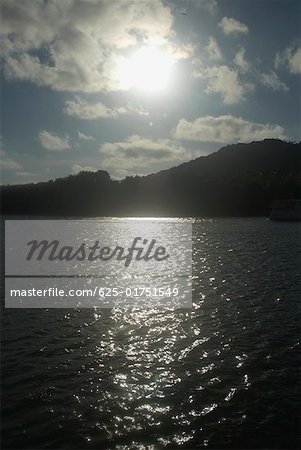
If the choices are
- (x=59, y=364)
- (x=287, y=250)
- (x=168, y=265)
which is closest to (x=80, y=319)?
(x=59, y=364)

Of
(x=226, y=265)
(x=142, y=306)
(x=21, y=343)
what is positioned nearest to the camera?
(x=21, y=343)

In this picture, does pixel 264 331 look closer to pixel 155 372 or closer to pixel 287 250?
pixel 155 372

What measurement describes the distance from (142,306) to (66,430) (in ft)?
65.3

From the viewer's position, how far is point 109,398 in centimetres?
1880

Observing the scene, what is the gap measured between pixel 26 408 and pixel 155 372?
705cm

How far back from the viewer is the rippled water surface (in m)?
16.1

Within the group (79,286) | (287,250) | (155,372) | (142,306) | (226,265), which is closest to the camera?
(155,372)

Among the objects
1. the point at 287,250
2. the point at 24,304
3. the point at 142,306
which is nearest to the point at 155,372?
the point at 142,306

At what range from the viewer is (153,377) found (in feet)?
69.1

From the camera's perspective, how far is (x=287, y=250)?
77.0m

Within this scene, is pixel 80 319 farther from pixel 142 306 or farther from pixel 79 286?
pixel 79 286

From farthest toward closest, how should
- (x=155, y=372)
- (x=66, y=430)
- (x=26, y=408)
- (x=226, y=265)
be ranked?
(x=226, y=265) → (x=155, y=372) → (x=26, y=408) → (x=66, y=430)

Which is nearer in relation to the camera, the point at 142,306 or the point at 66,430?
the point at 66,430

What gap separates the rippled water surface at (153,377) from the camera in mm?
16109
